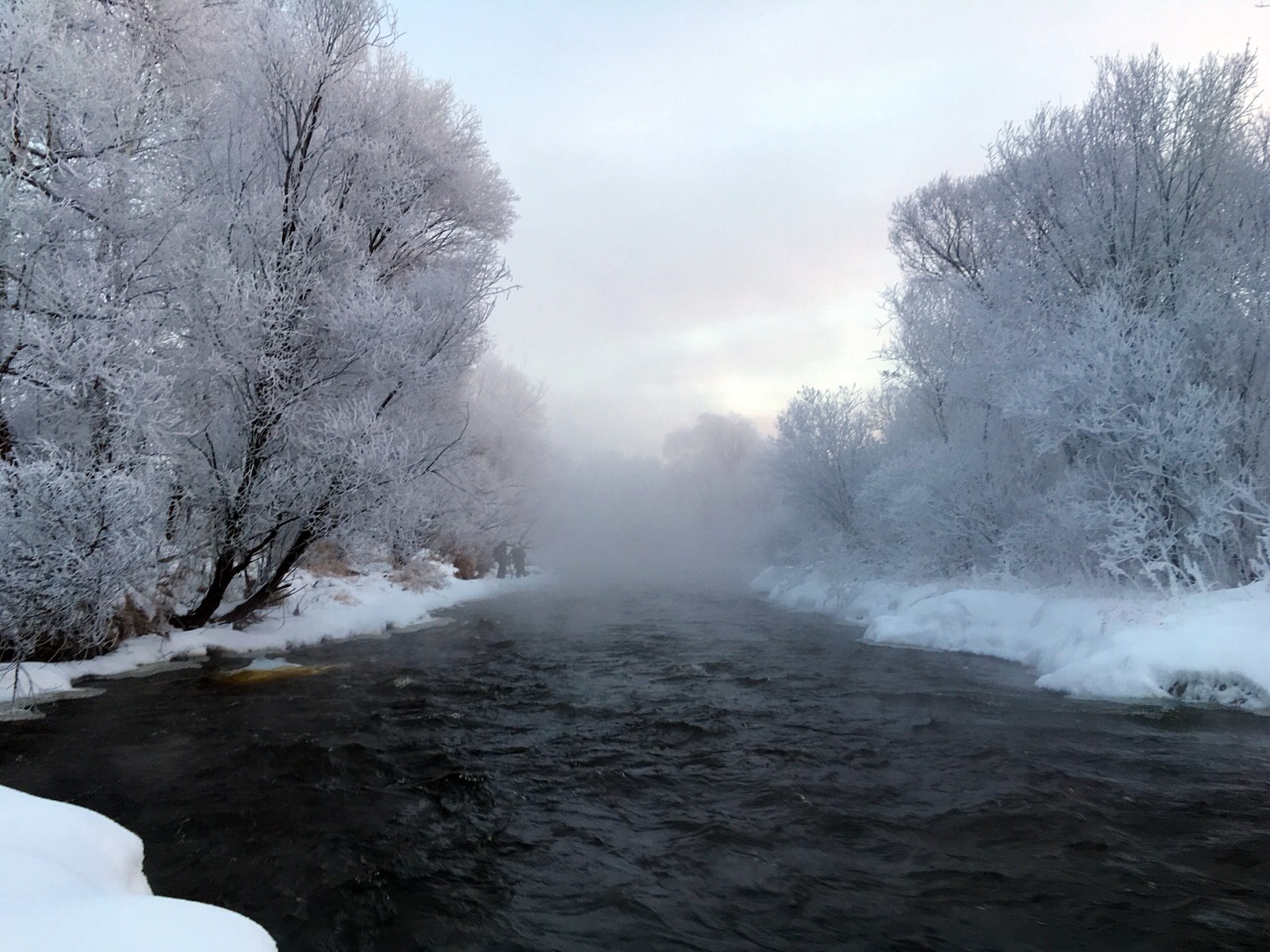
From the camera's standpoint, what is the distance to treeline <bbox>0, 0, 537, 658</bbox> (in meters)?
9.31

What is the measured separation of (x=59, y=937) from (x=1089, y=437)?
1648 centimetres

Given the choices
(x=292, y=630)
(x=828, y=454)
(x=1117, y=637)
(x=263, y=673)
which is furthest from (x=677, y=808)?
(x=828, y=454)

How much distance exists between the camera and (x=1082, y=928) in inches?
158

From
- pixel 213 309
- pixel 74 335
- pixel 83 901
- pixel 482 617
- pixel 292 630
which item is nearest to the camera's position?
pixel 83 901

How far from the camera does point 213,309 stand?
11.2 metres

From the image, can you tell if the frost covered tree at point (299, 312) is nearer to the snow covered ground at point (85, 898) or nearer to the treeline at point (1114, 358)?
the snow covered ground at point (85, 898)

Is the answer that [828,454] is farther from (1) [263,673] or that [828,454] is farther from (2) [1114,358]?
(1) [263,673]

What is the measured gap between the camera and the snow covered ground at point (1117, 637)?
9.46 meters

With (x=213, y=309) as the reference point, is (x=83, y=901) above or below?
below

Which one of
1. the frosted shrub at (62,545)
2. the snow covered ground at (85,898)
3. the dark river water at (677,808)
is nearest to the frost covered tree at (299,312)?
the frosted shrub at (62,545)

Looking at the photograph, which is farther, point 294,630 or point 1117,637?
point 294,630

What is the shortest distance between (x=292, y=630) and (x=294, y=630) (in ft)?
0.15

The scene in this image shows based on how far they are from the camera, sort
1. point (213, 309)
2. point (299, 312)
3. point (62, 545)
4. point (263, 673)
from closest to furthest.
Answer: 1. point (62, 545)
2. point (263, 673)
3. point (213, 309)
4. point (299, 312)

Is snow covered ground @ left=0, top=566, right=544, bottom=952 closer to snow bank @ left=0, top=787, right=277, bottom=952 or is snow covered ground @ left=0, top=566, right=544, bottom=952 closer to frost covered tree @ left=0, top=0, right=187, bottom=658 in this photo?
snow bank @ left=0, top=787, right=277, bottom=952
